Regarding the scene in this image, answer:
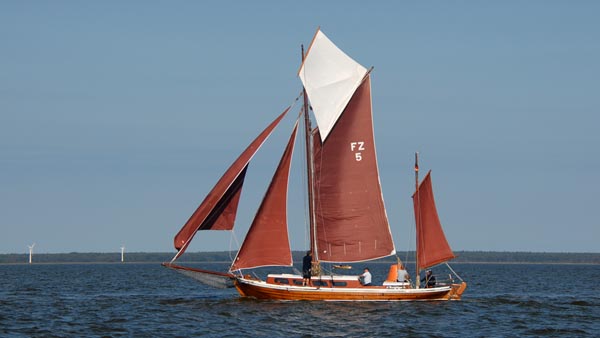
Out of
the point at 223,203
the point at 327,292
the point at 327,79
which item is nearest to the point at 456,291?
the point at 327,292

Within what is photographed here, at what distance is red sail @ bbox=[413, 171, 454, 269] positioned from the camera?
60.9 m

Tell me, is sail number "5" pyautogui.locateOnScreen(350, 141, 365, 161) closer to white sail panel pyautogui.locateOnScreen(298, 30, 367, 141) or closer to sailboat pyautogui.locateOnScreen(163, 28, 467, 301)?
sailboat pyautogui.locateOnScreen(163, 28, 467, 301)

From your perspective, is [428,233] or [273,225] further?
[428,233]

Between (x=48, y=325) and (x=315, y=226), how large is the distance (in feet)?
53.6

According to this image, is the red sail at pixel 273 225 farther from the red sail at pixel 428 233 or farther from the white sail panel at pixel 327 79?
the red sail at pixel 428 233

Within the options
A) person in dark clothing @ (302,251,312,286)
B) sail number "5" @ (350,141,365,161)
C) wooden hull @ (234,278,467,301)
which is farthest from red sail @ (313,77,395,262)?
wooden hull @ (234,278,467,301)

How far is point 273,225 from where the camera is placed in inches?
2285

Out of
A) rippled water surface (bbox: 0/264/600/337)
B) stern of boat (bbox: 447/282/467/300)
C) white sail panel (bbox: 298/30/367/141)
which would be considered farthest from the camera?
stern of boat (bbox: 447/282/467/300)

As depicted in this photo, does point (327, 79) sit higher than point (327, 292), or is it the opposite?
point (327, 79)

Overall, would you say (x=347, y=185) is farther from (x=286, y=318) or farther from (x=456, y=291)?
(x=286, y=318)

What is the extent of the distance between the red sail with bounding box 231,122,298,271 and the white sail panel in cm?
234

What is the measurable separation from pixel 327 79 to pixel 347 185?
241 inches

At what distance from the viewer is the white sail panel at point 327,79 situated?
5809 centimetres

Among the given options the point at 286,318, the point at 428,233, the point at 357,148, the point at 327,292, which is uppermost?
the point at 357,148
